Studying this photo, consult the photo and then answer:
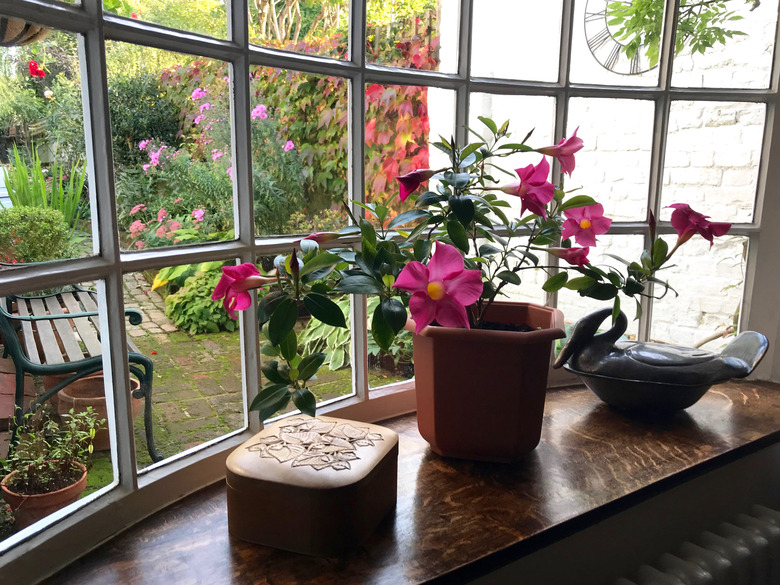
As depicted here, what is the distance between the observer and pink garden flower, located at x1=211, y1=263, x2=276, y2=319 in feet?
2.91

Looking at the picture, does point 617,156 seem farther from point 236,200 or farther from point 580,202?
point 236,200

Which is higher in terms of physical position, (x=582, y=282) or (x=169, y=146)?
(x=169, y=146)

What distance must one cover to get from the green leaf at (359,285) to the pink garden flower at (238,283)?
0.10 meters

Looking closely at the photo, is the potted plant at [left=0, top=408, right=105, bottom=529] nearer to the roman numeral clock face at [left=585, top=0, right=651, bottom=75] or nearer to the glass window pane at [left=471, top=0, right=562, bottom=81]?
the glass window pane at [left=471, top=0, right=562, bottom=81]

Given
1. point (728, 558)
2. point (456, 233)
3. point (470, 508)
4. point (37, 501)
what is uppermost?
point (456, 233)

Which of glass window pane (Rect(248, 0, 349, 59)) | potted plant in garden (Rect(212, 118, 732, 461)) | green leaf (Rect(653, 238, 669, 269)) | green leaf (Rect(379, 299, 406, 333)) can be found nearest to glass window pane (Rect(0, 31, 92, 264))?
potted plant in garden (Rect(212, 118, 732, 461))

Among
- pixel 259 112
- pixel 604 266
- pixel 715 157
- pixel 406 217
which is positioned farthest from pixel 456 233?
pixel 715 157

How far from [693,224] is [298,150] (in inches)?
31.2

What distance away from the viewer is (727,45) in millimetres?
1645

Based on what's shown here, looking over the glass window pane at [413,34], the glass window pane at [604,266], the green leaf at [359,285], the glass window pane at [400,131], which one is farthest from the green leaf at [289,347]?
the glass window pane at [604,266]

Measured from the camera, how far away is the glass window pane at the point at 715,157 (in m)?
1.66

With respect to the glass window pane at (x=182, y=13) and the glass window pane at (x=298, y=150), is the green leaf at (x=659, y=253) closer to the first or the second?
the glass window pane at (x=298, y=150)

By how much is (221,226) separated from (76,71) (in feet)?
1.10

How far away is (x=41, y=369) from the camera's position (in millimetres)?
882
